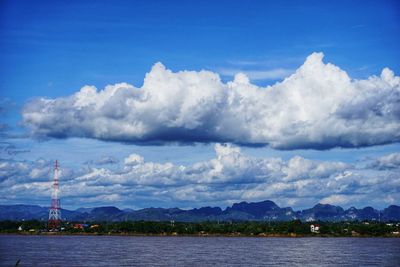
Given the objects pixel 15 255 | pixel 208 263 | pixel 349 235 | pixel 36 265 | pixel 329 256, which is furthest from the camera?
pixel 349 235

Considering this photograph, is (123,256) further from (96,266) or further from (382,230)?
(382,230)

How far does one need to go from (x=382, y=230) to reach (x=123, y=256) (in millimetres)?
125609

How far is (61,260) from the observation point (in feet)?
287

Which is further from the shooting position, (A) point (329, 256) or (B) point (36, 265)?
(A) point (329, 256)

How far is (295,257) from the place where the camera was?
100188mm

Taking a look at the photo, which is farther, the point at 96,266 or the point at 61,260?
the point at 61,260

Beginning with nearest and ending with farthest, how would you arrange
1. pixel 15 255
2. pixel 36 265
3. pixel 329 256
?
pixel 36 265
pixel 15 255
pixel 329 256

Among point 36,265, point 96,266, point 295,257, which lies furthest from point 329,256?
point 36,265

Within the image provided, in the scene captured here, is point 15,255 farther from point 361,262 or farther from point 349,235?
point 349,235

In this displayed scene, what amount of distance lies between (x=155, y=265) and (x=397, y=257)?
139ft

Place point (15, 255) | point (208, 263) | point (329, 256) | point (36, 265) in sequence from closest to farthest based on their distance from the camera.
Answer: point (36, 265), point (208, 263), point (15, 255), point (329, 256)

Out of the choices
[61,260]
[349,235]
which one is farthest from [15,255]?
[349,235]

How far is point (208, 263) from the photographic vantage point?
8450cm

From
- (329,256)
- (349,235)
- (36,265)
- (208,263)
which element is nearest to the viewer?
(36,265)
